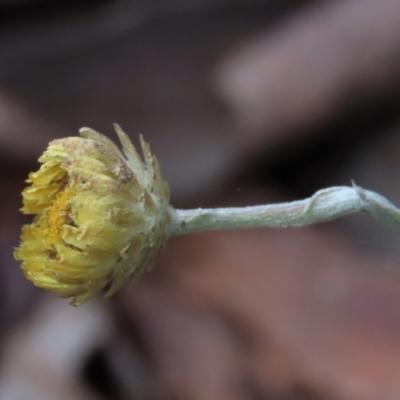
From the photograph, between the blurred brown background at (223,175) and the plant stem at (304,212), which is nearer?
the plant stem at (304,212)

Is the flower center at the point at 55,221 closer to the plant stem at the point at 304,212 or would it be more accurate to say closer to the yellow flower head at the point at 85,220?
the yellow flower head at the point at 85,220

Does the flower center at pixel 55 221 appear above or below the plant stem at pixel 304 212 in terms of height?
above

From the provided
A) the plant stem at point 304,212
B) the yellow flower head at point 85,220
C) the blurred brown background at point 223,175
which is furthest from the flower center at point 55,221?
the blurred brown background at point 223,175

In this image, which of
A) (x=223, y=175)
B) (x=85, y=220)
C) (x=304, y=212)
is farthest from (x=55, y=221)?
(x=223, y=175)

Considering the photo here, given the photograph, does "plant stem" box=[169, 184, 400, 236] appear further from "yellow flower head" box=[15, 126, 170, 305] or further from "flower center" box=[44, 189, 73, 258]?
"flower center" box=[44, 189, 73, 258]

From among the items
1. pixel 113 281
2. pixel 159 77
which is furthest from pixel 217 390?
pixel 159 77

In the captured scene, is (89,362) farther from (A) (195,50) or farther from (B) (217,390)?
(A) (195,50)

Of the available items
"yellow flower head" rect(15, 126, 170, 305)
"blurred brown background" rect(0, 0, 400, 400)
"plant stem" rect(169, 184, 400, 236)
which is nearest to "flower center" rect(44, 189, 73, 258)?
"yellow flower head" rect(15, 126, 170, 305)
